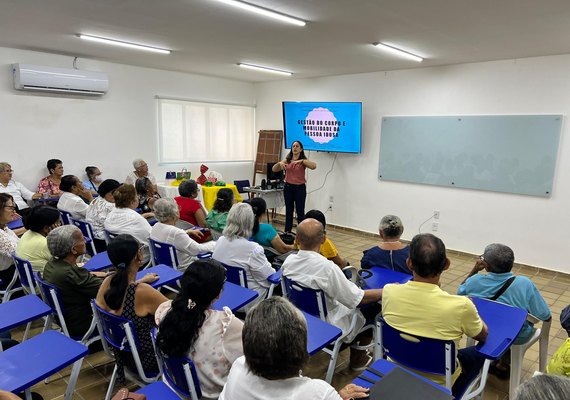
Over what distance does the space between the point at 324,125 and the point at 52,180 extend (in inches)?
173

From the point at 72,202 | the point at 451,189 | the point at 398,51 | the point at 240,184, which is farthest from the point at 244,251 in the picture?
the point at 240,184

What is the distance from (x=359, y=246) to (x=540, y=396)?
16.5ft

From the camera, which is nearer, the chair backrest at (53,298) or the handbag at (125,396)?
the handbag at (125,396)

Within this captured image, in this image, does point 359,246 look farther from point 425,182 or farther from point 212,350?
point 212,350

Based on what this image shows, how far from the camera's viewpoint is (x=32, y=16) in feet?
11.7

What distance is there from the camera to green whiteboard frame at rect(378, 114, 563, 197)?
4.64m

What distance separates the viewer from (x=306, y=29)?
370 cm

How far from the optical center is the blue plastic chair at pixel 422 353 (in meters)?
1.55

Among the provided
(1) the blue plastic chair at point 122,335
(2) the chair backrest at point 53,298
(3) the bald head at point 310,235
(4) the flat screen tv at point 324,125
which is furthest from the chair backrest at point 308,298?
(4) the flat screen tv at point 324,125

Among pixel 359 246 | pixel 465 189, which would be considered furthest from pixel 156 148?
pixel 465 189

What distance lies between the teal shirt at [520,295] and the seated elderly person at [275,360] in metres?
1.60

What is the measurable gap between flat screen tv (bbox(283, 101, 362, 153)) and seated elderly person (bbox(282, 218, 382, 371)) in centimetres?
431

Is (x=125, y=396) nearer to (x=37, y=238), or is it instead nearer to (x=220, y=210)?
(x=37, y=238)

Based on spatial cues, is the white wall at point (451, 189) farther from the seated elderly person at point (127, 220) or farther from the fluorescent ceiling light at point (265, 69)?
the seated elderly person at point (127, 220)
